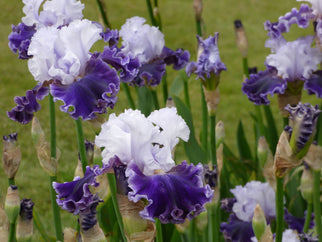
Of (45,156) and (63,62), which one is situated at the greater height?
(63,62)

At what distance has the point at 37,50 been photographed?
1091 millimetres

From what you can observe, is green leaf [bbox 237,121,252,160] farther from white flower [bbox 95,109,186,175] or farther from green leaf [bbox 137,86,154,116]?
white flower [bbox 95,109,186,175]

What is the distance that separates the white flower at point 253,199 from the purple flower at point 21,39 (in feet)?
2.47

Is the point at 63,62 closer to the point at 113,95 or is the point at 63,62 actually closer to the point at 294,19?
the point at 113,95

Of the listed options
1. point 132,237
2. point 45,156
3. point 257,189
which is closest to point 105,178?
point 132,237

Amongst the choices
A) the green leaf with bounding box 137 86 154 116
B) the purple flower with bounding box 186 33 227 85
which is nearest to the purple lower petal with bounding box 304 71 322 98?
the purple flower with bounding box 186 33 227 85

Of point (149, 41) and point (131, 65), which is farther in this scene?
point (149, 41)

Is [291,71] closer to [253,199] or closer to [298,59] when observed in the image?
[298,59]

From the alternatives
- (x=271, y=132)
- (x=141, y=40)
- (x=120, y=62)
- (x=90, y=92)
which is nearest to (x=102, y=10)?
(x=141, y=40)

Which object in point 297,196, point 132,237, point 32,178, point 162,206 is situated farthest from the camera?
point 32,178

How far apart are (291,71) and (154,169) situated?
2.76ft

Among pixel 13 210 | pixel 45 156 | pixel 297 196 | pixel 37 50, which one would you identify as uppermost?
pixel 37 50

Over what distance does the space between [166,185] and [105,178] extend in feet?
0.83

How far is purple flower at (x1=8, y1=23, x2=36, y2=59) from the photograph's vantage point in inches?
52.1
